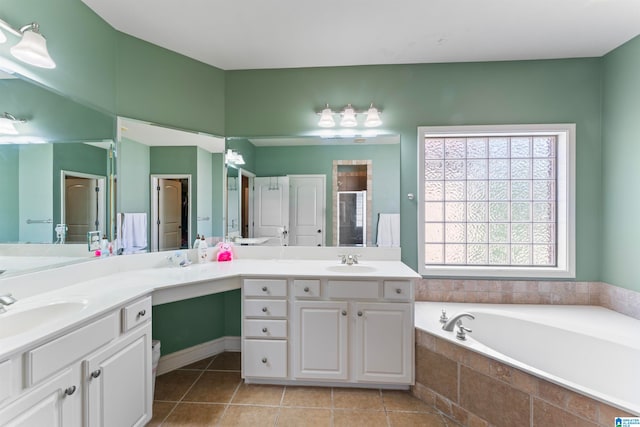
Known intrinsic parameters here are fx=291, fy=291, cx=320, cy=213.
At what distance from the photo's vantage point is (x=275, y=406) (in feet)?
6.36

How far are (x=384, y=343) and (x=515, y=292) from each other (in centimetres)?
130

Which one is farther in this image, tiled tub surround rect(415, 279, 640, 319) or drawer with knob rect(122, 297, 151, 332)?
tiled tub surround rect(415, 279, 640, 319)

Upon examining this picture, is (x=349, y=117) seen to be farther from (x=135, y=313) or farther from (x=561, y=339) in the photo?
(x=561, y=339)

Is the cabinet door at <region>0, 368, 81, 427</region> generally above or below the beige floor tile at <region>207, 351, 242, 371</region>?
above

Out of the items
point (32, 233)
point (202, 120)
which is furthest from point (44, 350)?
point (202, 120)

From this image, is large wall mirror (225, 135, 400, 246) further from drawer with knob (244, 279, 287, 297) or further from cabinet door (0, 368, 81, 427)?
cabinet door (0, 368, 81, 427)

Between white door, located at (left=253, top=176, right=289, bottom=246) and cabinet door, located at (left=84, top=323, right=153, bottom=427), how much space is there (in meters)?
1.21

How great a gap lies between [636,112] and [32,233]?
13.1 feet

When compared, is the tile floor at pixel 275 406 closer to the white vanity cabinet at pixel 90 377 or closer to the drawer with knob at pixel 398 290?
the white vanity cabinet at pixel 90 377

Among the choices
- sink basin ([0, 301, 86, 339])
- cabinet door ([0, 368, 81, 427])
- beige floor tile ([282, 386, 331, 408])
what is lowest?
beige floor tile ([282, 386, 331, 408])

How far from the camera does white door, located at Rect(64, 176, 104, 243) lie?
5.78 ft

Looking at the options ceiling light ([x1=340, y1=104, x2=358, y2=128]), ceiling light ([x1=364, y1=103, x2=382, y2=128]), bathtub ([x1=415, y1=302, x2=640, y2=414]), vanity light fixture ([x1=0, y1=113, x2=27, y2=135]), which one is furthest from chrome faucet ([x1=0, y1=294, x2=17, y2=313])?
ceiling light ([x1=364, y1=103, x2=382, y2=128])

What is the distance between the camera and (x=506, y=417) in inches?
62.4

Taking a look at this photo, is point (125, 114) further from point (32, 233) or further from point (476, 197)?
point (476, 197)
